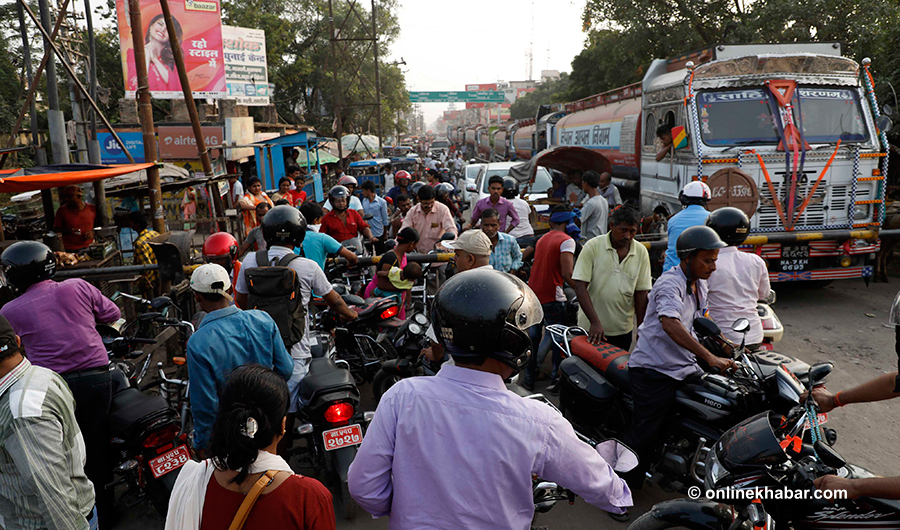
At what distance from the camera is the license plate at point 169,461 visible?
343 centimetres

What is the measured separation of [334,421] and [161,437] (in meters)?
0.98

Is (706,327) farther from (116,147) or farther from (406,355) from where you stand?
(116,147)

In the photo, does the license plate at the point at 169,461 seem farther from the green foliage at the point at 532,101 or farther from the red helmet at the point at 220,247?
the green foliage at the point at 532,101

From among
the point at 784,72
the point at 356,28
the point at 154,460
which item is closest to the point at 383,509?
the point at 154,460

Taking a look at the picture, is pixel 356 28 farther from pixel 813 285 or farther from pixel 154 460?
pixel 154 460

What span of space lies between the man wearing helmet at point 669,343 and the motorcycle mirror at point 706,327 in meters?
0.13

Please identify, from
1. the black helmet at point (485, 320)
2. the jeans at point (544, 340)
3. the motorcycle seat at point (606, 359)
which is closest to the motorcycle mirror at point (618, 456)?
the black helmet at point (485, 320)

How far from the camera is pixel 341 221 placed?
→ 7.62 m

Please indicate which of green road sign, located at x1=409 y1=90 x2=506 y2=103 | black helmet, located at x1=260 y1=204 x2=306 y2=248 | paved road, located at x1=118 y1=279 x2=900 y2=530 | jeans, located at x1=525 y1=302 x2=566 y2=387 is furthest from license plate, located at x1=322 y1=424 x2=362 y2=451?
green road sign, located at x1=409 y1=90 x2=506 y2=103

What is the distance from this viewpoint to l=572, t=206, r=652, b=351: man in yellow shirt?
450cm

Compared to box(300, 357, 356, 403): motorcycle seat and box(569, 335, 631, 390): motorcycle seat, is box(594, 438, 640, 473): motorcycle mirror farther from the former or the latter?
box(300, 357, 356, 403): motorcycle seat

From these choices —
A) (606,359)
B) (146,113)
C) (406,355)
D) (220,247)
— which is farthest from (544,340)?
(146,113)

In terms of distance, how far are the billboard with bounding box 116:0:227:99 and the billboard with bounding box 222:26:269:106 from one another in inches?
216
